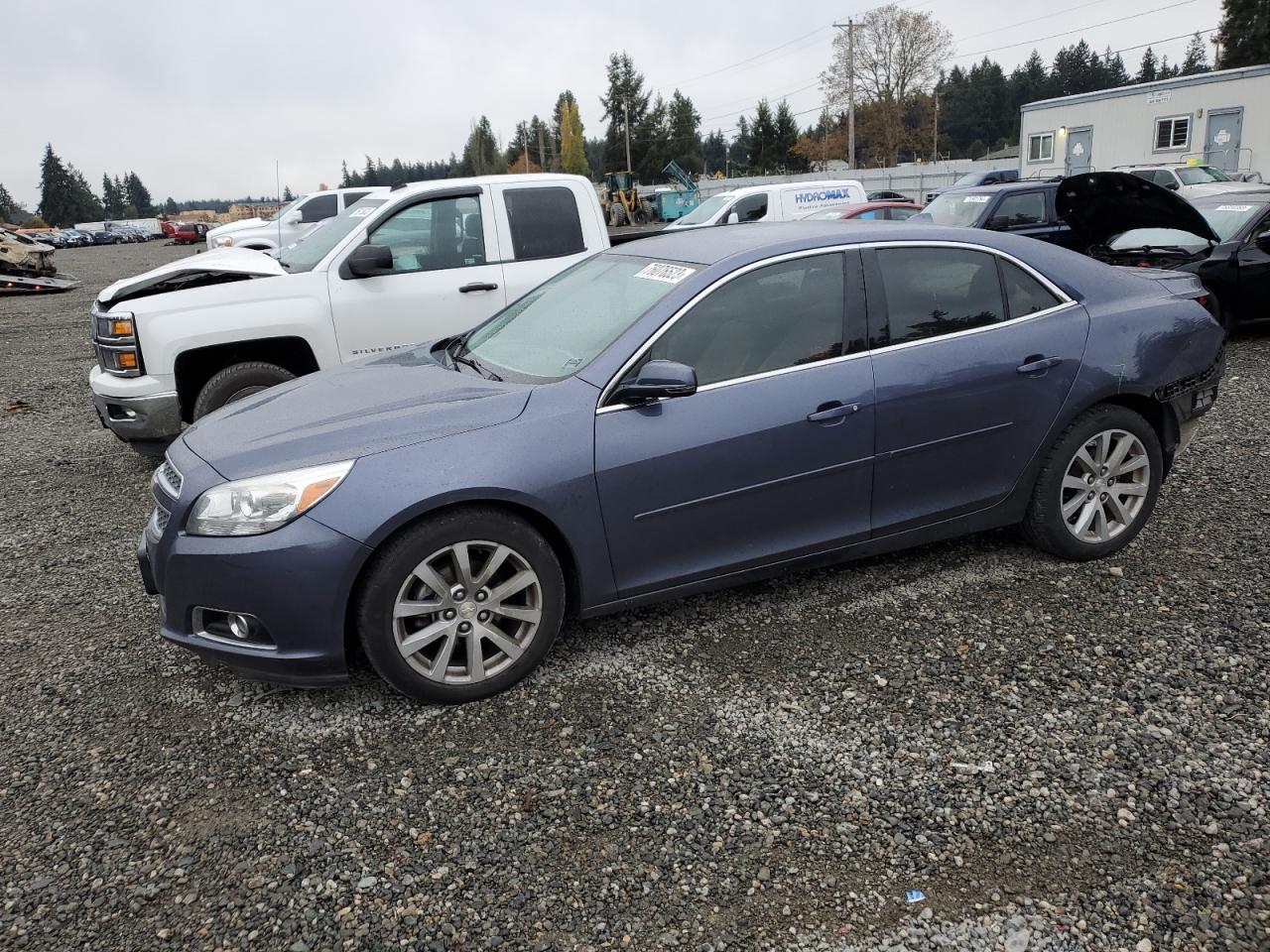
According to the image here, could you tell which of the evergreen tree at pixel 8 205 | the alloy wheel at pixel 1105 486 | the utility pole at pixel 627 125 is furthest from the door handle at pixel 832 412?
the evergreen tree at pixel 8 205

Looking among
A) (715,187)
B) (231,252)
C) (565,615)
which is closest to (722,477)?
(565,615)

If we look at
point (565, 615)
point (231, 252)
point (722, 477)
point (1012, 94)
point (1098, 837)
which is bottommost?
point (1098, 837)

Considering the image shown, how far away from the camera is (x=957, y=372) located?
13.2 feet

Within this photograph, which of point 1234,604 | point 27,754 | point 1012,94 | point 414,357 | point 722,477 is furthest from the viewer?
point 1012,94

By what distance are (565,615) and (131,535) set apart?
10.2ft

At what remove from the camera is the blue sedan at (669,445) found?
3.28 meters

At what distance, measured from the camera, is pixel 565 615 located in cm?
387

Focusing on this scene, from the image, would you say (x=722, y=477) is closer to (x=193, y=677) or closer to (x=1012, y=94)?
(x=193, y=677)

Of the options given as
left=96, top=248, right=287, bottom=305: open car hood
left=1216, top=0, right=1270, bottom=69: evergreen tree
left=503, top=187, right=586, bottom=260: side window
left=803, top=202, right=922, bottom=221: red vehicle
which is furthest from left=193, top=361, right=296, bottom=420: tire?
left=1216, top=0, right=1270, bottom=69: evergreen tree

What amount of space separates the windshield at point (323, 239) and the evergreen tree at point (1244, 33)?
73793mm

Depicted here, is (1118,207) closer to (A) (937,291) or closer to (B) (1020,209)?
(A) (937,291)

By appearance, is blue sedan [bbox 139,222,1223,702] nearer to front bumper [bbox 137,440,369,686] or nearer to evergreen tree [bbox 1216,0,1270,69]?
front bumper [bbox 137,440,369,686]

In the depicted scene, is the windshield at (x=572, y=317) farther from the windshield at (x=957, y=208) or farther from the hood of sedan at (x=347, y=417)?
the windshield at (x=957, y=208)

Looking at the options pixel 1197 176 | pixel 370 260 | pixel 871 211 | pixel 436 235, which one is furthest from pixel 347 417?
pixel 1197 176
